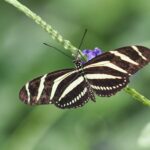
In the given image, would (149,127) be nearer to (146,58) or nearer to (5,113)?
(146,58)

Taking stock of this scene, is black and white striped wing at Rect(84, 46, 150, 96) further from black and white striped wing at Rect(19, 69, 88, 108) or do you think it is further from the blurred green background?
the blurred green background

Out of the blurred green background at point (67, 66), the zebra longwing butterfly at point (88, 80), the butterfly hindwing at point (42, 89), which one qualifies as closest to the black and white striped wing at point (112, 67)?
the zebra longwing butterfly at point (88, 80)

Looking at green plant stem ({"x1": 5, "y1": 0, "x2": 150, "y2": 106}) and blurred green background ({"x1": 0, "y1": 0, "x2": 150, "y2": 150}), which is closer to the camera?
green plant stem ({"x1": 5, "y1": 0, "x2": 150, "y2": 106})

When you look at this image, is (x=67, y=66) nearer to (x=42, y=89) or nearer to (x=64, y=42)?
(x=42, y=89)

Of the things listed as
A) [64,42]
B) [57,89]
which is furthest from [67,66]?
[64,42]

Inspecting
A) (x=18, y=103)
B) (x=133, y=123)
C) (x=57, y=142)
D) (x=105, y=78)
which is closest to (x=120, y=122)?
(x=133, y=123)

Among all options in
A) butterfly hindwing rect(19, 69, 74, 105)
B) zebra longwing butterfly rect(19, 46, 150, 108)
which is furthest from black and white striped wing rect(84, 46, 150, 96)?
butterfly hindwing rect(19, 69, 74, 105)
